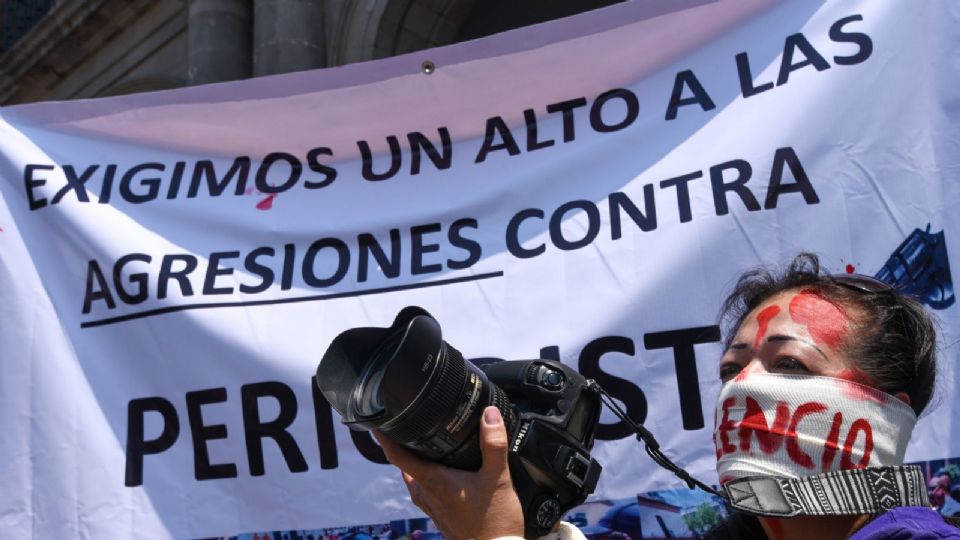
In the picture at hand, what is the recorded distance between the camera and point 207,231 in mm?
2891

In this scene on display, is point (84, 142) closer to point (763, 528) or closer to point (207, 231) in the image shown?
point (207, 231)

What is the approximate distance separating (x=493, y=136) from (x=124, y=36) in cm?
472

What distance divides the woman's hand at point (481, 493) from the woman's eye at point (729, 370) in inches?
16.3

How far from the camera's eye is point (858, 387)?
1.35 metres

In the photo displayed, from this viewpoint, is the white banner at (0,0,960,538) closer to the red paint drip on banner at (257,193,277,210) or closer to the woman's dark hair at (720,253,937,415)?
the red paint drip on banner at (257,193,277,210)

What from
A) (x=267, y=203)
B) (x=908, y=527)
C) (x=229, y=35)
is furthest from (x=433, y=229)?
(x=229, y=35)

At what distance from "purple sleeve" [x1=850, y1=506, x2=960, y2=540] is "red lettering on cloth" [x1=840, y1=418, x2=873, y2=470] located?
0.08 meters

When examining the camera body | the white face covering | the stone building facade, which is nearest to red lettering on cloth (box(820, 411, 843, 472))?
the white face covering

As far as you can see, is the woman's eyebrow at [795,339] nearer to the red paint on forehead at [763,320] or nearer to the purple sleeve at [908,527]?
the red paint on forehead at [763,320]

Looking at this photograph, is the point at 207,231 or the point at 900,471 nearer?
the point at 900,471

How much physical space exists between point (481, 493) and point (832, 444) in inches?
17.9

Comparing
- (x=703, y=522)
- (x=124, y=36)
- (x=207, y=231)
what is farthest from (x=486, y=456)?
(x=124, y=36)

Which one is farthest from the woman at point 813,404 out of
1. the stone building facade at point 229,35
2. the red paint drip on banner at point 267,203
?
the stone building facade at point 229,35

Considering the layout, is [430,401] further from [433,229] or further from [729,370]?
[433,229]
